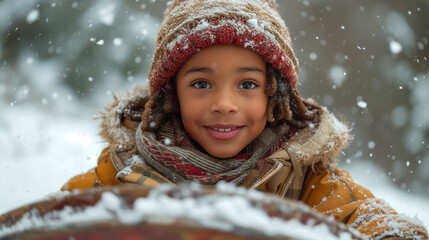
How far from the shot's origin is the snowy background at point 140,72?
3201 millimetres

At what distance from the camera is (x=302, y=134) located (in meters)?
1.88

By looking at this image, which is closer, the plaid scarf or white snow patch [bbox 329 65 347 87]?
the plaid scarf

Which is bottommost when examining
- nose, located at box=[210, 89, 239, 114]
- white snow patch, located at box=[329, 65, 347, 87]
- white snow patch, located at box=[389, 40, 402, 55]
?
nose, located at box=[210, 89, 239, 114]

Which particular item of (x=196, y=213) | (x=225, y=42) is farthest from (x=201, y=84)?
(x=196, y=213)

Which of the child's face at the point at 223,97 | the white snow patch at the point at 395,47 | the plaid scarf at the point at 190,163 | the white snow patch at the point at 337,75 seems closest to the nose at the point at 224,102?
the child's face at the point at 223,97

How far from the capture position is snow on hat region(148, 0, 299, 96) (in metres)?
1.70

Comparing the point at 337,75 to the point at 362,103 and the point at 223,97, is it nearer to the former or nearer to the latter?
the point at 362,103

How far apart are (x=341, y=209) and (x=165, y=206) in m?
1.24

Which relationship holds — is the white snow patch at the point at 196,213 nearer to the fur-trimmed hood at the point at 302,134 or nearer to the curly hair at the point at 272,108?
the fur-trimmed hood at the point at 302,134

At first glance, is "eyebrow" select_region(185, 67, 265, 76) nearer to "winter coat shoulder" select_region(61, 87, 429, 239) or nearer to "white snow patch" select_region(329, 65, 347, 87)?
"winter coat shoulder" select_region(61, 87, 429, 239)

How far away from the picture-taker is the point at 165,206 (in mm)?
509

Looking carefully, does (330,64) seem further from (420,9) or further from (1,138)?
(1,138)

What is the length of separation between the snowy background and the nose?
161 centimetres

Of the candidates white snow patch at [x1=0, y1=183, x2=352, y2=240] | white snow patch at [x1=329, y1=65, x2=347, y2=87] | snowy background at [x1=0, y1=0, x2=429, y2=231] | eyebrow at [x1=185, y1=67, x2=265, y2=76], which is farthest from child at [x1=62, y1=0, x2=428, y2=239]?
white snow patch at [x1=329, y1=65, x2=347, y2=87]
